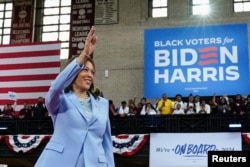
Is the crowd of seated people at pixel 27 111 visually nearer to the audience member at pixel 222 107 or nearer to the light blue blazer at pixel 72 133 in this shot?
the audience member at pixel 222 107

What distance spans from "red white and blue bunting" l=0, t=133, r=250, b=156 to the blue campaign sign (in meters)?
3.59

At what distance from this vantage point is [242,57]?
20812 millimetres

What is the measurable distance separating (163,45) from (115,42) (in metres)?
3.38

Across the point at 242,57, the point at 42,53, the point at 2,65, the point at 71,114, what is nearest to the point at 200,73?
the point at 242,57

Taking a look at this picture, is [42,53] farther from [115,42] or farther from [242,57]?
[242,57]

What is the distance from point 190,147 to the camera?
54.3 ft

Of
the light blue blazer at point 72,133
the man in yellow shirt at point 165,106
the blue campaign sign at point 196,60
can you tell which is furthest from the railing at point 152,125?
the light blue blazer at point 72,133

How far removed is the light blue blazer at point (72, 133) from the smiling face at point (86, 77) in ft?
0.28

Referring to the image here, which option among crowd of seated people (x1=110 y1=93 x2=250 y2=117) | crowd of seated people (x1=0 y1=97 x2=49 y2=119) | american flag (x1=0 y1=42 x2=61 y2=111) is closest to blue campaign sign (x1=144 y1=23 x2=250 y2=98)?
crowd of seated people (x1=110 y1=93 x2=250 y2=117)

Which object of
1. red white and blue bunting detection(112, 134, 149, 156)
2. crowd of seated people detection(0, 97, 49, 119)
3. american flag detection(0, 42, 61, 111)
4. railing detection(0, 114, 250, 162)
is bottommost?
red white and blue bunting detection(112, 134, 149, 156)

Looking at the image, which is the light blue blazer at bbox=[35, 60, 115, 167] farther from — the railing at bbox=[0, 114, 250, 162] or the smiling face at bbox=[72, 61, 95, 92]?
the railing at bbox=[0, 114, 250, 162]

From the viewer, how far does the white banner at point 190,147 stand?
16281 mm

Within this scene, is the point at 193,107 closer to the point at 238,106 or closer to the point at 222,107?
the point at 222,107

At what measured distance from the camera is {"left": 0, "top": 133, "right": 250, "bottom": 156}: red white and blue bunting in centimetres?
1828
